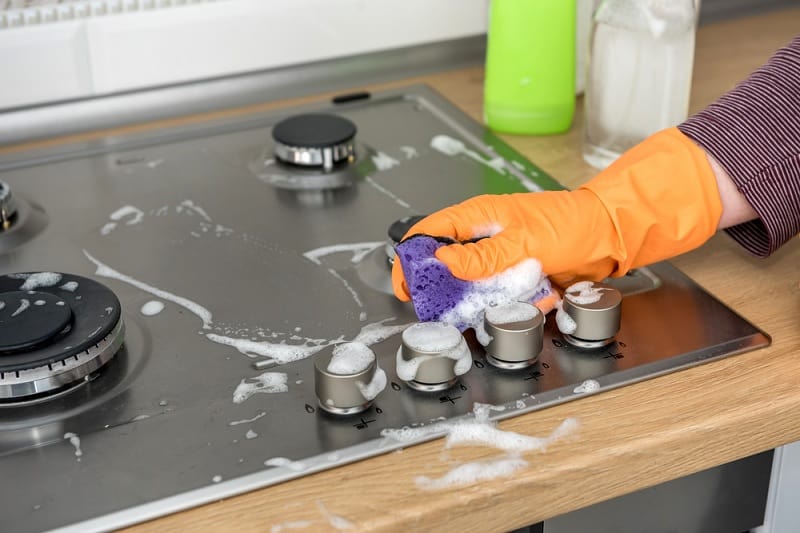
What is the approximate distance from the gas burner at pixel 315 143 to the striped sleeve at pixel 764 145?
1.20 feet

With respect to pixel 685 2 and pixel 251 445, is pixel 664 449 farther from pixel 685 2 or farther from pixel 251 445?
pixel 685 2

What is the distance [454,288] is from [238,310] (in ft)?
0.61

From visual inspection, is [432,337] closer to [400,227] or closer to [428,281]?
[428,281]

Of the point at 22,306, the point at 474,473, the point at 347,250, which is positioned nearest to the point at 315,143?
the point at 347,250

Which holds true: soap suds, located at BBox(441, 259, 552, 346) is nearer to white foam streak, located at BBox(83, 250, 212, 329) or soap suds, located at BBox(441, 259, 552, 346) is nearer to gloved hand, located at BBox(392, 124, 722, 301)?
gloved hand, located at BBox(392, 124, 722, 301)

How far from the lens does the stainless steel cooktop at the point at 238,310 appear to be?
66 centimetres

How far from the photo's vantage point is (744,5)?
57.6 inches

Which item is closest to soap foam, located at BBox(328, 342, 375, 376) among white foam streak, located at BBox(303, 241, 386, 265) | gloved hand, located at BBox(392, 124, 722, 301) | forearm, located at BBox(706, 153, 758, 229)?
gloved hand, located at BBox(392, 124, 722, 301)

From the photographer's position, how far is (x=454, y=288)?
2.53 feet

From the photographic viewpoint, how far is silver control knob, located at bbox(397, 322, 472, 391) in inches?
27.6

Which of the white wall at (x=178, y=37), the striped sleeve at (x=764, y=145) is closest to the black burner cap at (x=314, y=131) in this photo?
the white wall at (x=178, y=37)

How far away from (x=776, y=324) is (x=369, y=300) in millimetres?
325

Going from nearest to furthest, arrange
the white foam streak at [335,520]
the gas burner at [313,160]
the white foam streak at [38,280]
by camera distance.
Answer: the white foam streak at [335,520], the white foam streak at [38,280], the gas burner at [313,160]

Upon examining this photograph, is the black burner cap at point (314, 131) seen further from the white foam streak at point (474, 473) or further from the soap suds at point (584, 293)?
the white foam streak at point (474, 473)
